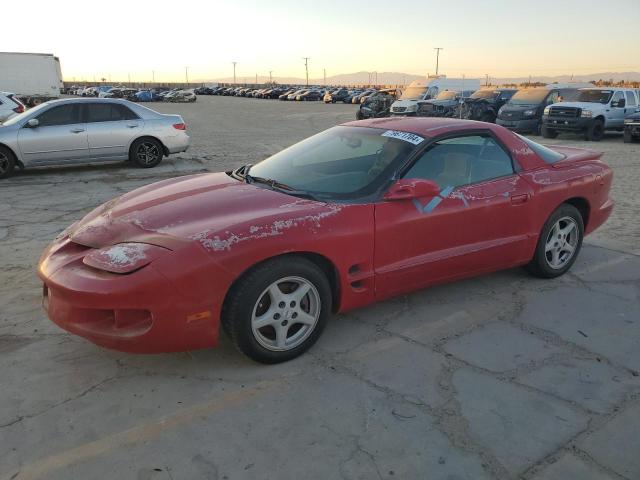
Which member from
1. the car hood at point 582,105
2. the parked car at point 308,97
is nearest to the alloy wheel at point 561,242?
the car hood at point 582,105

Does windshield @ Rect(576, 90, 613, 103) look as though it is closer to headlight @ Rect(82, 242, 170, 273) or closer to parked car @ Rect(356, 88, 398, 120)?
parked car @ Rect(356, 88, 398, 120)

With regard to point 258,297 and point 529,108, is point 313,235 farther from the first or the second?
point 529,108

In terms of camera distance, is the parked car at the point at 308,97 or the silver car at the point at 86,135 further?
the parked car at the point at 308,97

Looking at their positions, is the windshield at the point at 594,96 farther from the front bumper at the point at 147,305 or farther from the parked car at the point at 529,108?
the front bumper at the point at 147,305

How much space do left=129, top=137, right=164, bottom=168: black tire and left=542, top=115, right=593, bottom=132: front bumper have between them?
1282 centimetres

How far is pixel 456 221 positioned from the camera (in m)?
3.75

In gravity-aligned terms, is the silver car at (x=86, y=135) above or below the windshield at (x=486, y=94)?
below

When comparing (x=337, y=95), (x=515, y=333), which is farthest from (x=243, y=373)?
(x=337, y=95)

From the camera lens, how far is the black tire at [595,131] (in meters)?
16.7

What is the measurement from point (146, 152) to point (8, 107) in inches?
224

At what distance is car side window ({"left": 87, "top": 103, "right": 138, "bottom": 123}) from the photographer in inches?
395

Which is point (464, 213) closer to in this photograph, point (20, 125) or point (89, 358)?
point (89, 358)

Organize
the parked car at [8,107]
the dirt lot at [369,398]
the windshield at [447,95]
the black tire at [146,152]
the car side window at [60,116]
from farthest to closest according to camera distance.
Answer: the windshield at [447,95] → the parked car at [8,107] → the black tire at [146,152] → the car side window at [60,116] → the dirt lot at [369,398]

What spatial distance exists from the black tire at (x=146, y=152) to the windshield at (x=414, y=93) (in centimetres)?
1764
